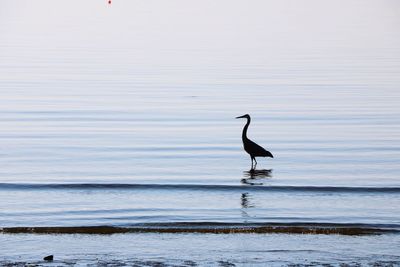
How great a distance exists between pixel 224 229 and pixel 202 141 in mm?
11602

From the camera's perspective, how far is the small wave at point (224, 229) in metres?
15.5

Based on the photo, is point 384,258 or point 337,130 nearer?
point 384,258

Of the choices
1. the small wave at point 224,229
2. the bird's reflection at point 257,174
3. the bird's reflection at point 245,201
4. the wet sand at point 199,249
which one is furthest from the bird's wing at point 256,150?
the wet sand at point 199,249

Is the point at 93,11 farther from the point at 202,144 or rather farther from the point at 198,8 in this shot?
the point at 202,144

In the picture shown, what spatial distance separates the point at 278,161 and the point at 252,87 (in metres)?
17.2

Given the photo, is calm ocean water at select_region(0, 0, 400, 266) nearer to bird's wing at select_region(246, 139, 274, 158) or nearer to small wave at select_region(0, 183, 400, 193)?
small wave at select_region(0, 183, 400, 193)

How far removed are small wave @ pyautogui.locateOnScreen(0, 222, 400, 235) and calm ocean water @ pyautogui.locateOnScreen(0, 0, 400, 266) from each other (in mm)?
55

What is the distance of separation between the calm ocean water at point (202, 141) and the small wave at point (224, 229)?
0.06 m

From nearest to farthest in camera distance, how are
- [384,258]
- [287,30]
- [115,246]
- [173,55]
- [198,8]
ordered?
1. [384,258]
2. [115,246]
3. [173,55]
4. [287,30]
5. [198,8]

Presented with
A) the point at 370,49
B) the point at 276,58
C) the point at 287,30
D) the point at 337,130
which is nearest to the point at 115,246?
the point at 337,130

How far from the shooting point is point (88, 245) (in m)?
14.3

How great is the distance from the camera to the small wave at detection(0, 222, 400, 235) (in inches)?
611

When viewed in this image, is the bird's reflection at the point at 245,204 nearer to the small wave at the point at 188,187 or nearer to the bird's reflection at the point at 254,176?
the small wave at the point at 188,187

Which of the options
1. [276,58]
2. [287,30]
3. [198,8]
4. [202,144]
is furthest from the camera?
[198,8]
